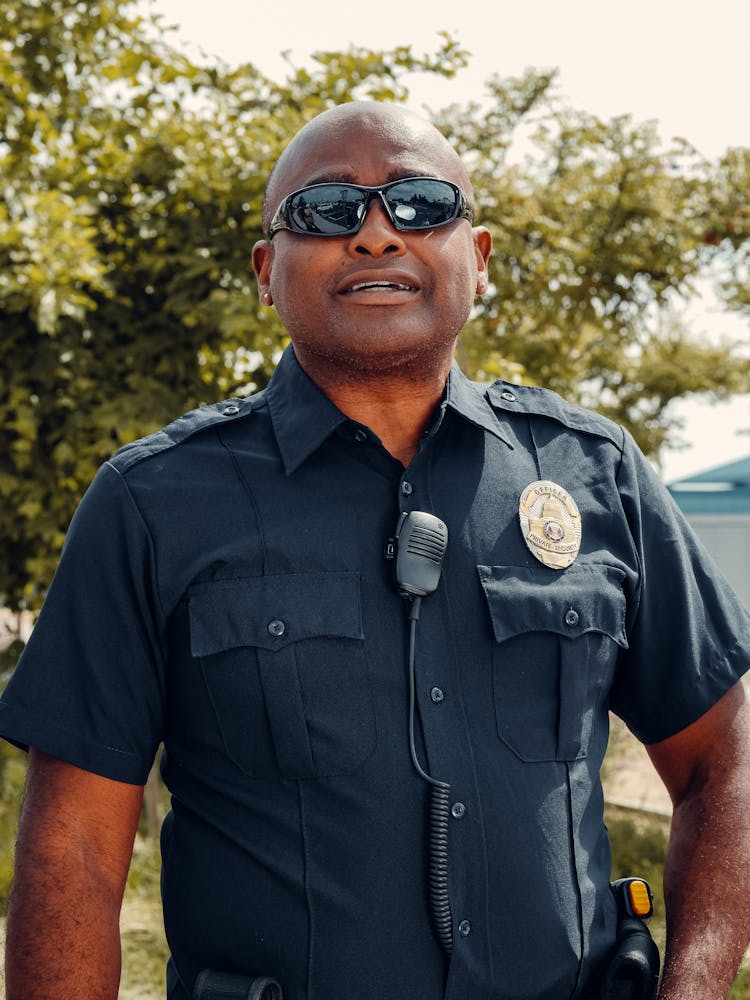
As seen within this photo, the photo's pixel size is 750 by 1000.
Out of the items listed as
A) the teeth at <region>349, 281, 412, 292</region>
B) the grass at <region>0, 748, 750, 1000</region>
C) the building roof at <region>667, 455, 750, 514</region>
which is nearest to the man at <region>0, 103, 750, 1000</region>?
the teeth at <region>349, 281, 412, 292</region>

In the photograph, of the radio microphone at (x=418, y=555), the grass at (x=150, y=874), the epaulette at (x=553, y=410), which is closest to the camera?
the radio microphone at (x=418, y=555)

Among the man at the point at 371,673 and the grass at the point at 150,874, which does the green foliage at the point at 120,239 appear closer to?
the grass at the point at 150,874

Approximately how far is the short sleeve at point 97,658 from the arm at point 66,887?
5cm

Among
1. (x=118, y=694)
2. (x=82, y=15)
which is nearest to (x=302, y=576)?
(x=118, y=694)

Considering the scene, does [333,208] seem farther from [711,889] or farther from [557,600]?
[711,889]

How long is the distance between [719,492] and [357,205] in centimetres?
979

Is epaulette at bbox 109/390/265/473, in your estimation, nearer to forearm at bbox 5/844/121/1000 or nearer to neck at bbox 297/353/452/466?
neck at bbox 297/353/452/466

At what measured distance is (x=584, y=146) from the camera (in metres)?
7.71

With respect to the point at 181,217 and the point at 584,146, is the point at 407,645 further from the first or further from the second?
the point at 584,146

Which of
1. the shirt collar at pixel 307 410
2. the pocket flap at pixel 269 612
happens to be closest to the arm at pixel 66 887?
the pocket flap at pixel 269 612

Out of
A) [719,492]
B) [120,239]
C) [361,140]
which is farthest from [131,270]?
[719,492]

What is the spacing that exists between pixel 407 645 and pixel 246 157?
315 centimetres

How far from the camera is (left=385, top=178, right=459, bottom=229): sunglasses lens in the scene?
1.76m

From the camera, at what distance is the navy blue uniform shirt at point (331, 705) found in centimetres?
155
